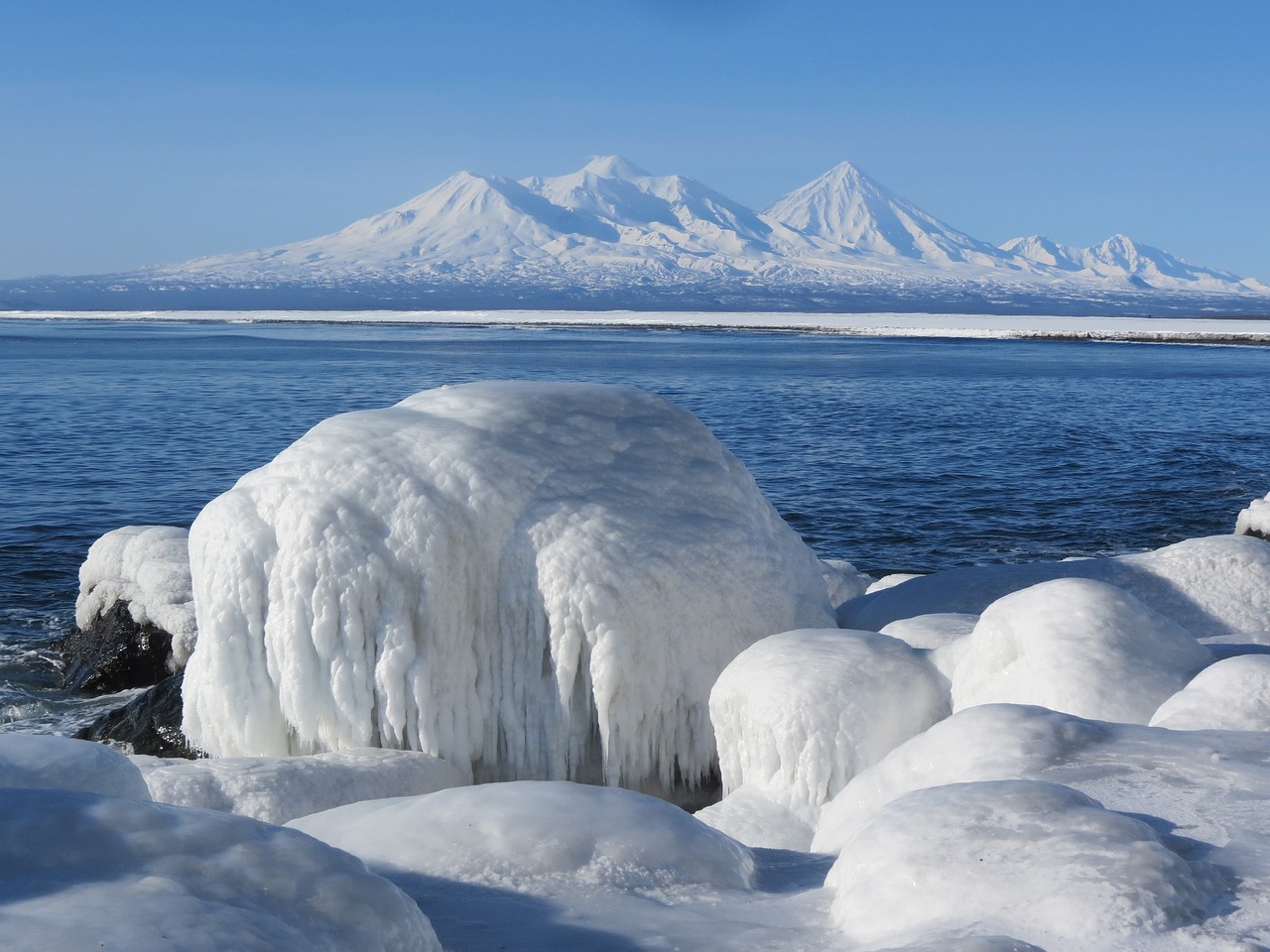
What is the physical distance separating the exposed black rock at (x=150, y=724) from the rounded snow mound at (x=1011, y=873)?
6.26 meters

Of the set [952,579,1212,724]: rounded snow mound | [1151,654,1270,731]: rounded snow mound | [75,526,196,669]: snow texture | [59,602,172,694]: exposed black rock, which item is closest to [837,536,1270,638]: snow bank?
[952,579,1212,724]: rounded snow mound

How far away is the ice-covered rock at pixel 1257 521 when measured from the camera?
15125 millimetres

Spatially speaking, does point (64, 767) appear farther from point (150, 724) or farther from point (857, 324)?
point (857, 324)

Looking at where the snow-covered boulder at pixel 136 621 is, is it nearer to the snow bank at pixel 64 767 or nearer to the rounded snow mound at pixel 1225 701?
the snow bank at pixel 64 767

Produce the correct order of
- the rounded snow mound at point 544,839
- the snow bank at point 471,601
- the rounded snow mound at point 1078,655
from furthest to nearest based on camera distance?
the snow bank at point 471,601
the rounded snow mound at point 1078,655
the rounded snow mound at point 544,839

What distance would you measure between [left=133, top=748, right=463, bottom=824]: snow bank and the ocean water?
16.9 ft

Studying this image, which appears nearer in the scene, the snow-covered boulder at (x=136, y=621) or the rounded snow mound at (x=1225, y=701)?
the rounded snow mound at (x=1225, y=701)

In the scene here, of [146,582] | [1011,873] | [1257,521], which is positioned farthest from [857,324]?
[1011,873]

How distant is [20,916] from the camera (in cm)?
249

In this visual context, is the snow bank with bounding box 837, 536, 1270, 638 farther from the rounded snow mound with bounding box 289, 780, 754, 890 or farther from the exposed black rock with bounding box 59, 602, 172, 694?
the exposed black rock with bounding box 59, 602, 172, 694

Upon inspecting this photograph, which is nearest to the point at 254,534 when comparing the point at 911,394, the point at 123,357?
the point at 911,394

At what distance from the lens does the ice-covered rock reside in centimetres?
1512

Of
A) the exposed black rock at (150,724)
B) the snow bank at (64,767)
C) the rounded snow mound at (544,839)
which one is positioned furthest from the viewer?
the exposed black rock at (150,724)

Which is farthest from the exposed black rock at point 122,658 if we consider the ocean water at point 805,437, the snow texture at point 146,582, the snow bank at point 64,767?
the snow bank at point 64,767
